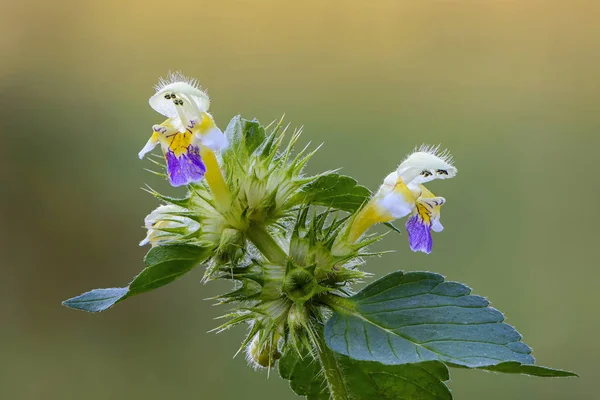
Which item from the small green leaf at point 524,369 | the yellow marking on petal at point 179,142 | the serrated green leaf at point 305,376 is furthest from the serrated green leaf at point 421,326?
the yellow marking on petal at point 179,142

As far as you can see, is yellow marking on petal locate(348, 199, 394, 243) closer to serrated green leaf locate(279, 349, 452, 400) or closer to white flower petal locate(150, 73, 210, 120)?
serrated green leaf locate(279, 349, 452, 400)

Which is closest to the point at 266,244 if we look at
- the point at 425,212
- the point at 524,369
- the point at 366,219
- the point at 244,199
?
the point at 244,199

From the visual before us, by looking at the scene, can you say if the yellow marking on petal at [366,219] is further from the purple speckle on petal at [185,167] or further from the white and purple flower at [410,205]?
the purple speckle on petal at [185,167]

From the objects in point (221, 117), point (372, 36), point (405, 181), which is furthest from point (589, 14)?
point (405, 181)

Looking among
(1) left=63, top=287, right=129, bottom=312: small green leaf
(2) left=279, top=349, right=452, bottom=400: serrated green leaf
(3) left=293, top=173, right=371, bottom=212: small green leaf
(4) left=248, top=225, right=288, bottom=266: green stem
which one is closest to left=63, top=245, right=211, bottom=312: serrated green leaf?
(1) left=63, top=287, right=129, bottom=312: small green leaf

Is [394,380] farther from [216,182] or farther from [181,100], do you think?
[181,100]
